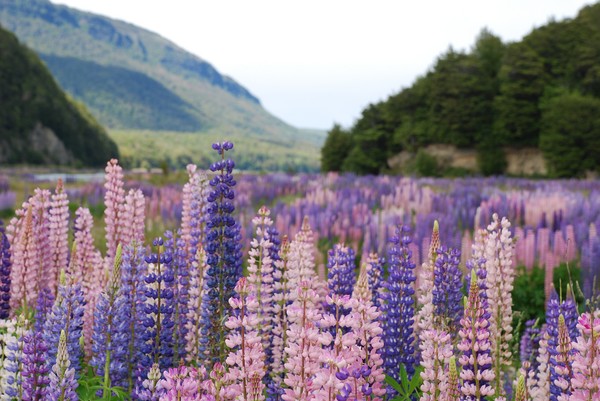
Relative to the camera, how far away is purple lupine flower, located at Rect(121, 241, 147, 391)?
331cm

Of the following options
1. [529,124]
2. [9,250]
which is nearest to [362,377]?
[9,250]

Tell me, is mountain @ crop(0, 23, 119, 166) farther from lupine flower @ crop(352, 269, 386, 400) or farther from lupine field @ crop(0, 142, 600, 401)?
lupine flower @ crop(352, 269, 386, 400)

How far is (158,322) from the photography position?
3184 mm

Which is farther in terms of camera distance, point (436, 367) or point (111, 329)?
point (111, 329)

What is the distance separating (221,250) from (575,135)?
38.4 metres

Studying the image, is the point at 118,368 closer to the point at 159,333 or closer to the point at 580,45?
the point at 159,333

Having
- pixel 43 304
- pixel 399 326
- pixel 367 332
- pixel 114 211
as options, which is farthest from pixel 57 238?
pixel 367 332

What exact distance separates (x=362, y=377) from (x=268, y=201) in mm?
12792

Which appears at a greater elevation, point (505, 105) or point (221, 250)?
point (505, 105)

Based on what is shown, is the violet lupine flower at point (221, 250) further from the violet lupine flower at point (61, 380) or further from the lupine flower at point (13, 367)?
the lupine flower at point (13, 367)

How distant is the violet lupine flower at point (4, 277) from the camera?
4.51 meters

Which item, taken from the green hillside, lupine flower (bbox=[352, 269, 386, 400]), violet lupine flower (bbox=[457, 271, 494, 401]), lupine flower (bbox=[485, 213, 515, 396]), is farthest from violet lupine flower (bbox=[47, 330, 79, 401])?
the green hillside

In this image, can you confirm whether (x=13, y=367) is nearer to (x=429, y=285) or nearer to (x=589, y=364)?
(x=429, y=285)

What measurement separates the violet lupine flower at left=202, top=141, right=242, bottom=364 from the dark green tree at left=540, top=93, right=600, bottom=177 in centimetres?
3722
